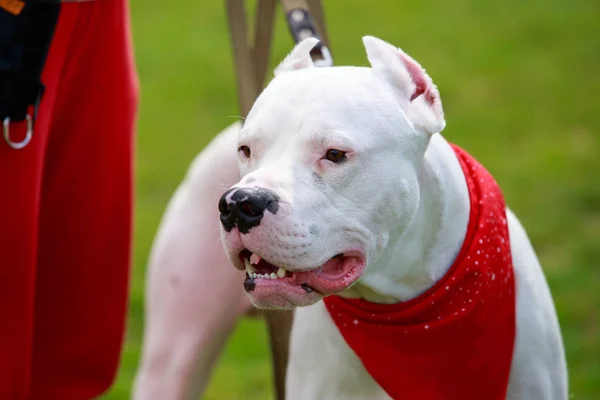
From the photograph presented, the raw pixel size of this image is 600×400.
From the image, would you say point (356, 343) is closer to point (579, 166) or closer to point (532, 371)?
point (532, 371)

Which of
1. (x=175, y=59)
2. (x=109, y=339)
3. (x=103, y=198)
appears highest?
(x=103, y=198)

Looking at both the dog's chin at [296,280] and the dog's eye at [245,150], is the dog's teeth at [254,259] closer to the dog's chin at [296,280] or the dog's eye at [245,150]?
the dog's chin at [296,280]

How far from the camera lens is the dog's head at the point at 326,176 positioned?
2.44m

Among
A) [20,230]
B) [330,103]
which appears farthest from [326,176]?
[20,230]

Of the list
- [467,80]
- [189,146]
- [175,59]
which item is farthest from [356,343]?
[175,59]

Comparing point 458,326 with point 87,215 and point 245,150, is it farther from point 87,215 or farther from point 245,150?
point 87,215

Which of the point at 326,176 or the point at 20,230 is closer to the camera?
the point at 326,176

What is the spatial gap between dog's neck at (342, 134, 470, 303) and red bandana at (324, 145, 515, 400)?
0.08 feet

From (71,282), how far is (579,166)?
14.1ft

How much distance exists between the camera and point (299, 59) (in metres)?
2.82

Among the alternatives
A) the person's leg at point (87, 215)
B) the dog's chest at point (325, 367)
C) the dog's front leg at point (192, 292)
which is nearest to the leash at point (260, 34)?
the dog's front leg at point (192, 292)

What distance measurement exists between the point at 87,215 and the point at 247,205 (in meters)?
1.37

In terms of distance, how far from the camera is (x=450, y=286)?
275 cm

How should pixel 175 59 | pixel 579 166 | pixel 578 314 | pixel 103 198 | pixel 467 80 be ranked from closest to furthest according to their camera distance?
pixel 103 198
pixel 578 314
pixel 579 166
pixel 467 80
pixel 175 59
